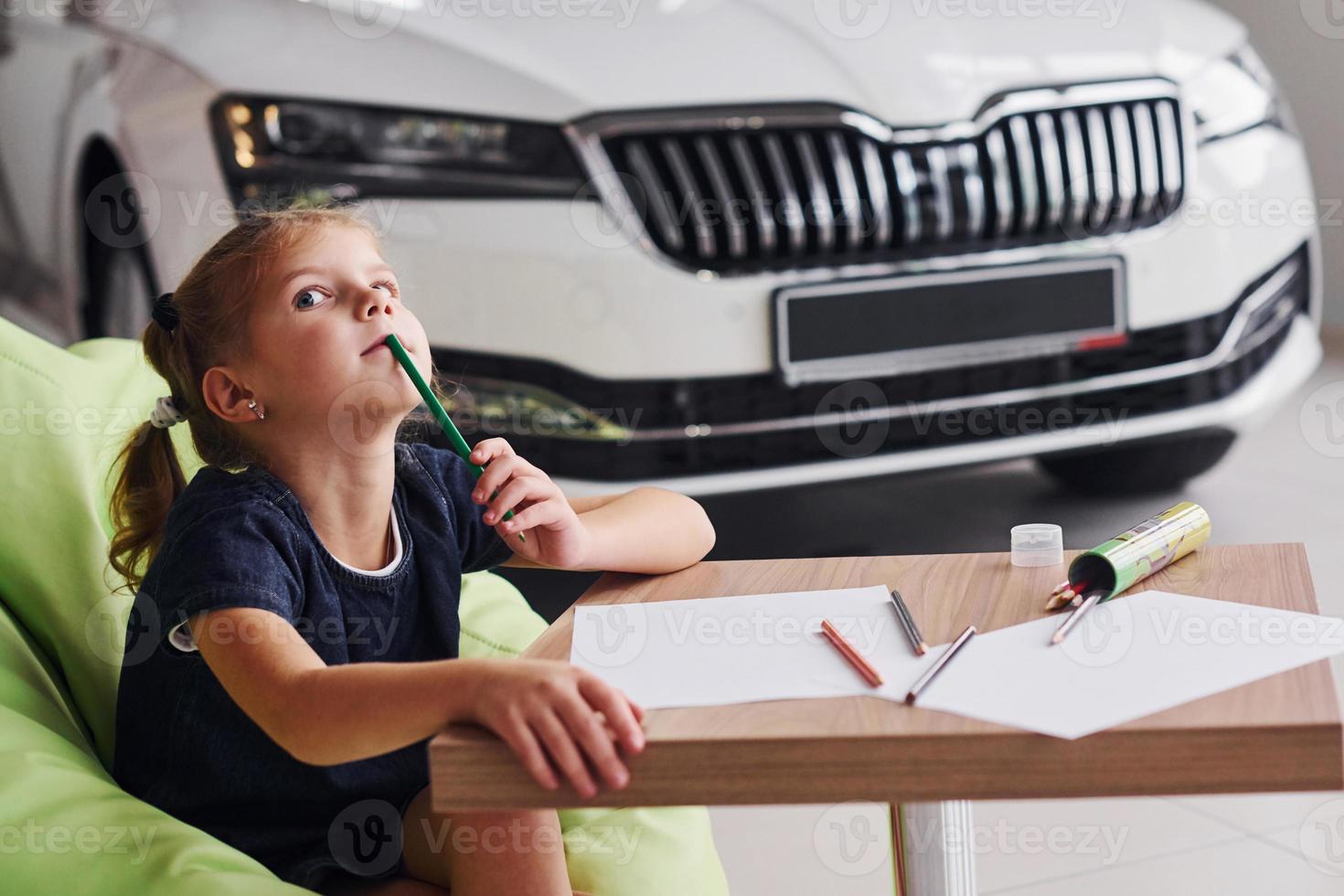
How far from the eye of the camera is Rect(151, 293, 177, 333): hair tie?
3.92 ft

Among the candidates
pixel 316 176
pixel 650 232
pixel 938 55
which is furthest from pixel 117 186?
pixel 938 55

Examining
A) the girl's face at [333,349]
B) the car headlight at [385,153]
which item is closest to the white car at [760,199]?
the car headlight at [385,153]

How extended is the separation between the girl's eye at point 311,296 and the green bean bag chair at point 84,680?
376mm

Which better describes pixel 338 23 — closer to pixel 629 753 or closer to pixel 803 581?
pixel 803 581

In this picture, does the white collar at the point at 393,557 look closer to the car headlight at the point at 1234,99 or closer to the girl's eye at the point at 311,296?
the girl's eye at the point at 311,296

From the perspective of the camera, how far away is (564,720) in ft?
2.42

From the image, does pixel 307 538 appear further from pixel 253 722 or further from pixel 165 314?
pixel 165 314

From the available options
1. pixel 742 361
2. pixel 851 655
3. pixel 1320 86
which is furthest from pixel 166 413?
pixel 1320 86

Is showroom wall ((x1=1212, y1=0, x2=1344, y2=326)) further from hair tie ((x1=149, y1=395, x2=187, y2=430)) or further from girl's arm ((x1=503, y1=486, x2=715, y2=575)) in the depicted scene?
hair tie ((x1=149, y1=395, x2=187, y2=430))

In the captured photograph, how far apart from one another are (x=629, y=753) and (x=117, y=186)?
1962mm

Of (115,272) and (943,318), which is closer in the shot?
(943,318)

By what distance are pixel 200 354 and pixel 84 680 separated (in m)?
0.36

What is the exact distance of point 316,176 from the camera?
212 centimetres

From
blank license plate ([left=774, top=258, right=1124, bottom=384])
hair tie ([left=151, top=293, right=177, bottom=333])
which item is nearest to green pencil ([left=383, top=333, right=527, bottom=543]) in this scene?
hair tie ([left=151, top=293, right=177, bottom=333])
